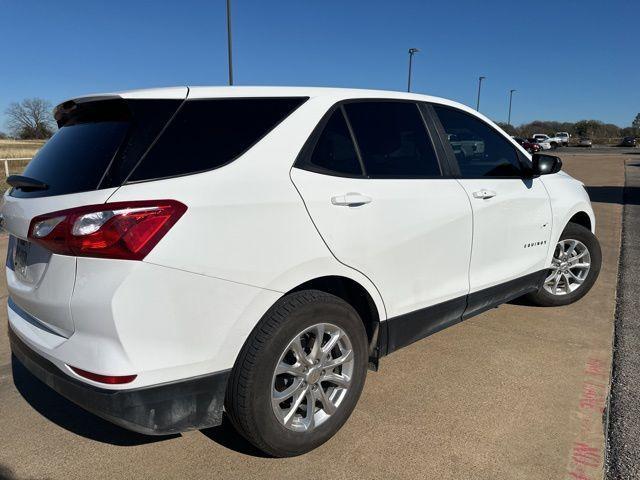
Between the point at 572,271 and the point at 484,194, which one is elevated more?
the point at 484,194

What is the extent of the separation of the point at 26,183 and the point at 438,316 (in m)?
2.34

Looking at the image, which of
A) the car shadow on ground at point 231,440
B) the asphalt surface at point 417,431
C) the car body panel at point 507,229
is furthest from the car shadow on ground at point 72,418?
the car body panel at point 507,229

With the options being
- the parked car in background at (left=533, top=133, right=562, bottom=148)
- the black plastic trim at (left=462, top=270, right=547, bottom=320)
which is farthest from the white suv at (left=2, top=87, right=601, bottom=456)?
the parked car in background at (left=533, top=133, right=562, bottom=148)

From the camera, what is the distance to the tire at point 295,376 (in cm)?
211

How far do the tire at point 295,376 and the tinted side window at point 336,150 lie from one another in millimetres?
631

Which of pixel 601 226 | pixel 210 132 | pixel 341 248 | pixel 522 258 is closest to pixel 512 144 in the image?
pixel 522 258

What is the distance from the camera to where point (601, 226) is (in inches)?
327

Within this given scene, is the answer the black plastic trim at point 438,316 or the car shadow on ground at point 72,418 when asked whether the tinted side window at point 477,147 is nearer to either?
the black plastic trim at point 438,316

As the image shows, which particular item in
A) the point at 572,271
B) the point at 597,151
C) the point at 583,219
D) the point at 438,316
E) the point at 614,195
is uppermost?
the point at 583,219

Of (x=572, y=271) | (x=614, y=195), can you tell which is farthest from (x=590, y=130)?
(x=572, y=271)

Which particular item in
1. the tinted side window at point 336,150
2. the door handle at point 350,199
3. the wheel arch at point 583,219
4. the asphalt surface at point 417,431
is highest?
the tinted side window at point 336,150

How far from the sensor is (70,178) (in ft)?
6.59

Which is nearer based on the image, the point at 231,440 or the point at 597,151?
the point at 231,440

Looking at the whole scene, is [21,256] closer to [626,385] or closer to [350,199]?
[350,199]
